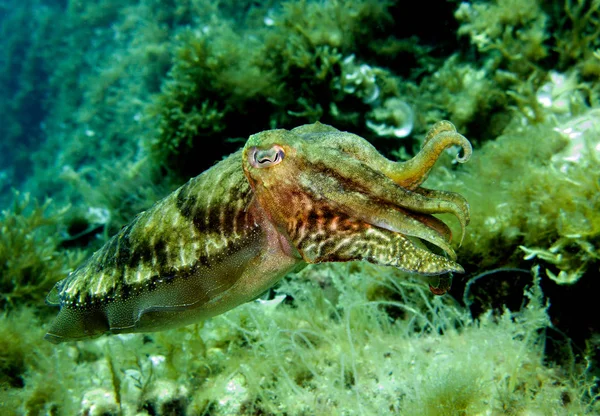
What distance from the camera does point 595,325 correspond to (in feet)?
9.89

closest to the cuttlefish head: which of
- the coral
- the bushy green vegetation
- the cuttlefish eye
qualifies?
the cuttlefish eye

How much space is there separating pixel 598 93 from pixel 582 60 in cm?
61

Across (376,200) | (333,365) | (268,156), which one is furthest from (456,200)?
(333,365)

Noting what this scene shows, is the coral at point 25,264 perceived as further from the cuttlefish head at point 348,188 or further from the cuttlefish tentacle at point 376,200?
the cuttlefish tentacle at point 376,200

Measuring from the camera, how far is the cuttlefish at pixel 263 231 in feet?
6.15

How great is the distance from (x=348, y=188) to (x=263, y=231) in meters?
0.57

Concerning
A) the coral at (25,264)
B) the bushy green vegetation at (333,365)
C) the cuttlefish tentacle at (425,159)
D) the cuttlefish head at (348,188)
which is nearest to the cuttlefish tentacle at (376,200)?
the cuttlefish head at (348,188)

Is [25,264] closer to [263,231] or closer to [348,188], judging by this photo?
[263,231]

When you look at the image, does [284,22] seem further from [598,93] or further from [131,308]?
[131,308]

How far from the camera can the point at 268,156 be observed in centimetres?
200

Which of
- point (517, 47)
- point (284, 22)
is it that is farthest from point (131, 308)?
point (517, 47)

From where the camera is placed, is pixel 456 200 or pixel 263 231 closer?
pixel 456 200

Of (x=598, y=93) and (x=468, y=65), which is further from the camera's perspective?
(x=468, y=65)

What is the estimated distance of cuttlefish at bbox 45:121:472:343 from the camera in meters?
1.87
